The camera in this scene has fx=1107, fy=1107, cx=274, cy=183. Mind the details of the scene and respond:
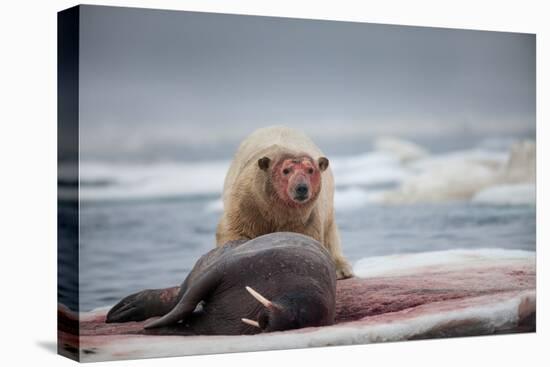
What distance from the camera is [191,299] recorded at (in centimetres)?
962

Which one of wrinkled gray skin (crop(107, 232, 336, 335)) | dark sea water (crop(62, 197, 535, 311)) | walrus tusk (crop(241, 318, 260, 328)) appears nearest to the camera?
walrus tusk (crop(241, 318, 260, 328))

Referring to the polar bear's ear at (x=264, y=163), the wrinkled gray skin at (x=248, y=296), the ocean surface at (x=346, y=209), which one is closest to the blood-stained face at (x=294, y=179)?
the polar bear's ear at (x=264, y=163)

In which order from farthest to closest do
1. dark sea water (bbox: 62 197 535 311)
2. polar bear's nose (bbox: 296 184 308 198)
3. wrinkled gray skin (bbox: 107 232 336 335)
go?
polar bear's nose (bbox: 296 184 308 198), dark sea water (bbox: 62 197 535 311), wrinkled gray skin (bbox: 107 232 336 335)

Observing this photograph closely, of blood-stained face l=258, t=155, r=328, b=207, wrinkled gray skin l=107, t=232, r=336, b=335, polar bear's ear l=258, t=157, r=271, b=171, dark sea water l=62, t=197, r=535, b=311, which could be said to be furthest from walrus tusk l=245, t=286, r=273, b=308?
polar bear's ear l=258, t=157, r=271, b=171

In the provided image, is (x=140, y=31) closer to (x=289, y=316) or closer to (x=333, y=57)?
(x=333, y=57)

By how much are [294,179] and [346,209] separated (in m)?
0.79

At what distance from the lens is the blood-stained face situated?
10.4 meters

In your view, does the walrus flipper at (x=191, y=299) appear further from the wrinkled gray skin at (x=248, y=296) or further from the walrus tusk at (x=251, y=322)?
the walrus tusk at (x=251, y=322)

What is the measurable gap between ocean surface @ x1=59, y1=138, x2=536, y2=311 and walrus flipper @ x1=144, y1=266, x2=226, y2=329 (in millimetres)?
411

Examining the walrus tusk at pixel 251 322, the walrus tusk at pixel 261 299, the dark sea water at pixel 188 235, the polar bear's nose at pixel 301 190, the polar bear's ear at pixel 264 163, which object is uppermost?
the polar bear's ear at pixel 264 163

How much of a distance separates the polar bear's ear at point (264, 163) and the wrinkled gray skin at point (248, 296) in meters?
0.79

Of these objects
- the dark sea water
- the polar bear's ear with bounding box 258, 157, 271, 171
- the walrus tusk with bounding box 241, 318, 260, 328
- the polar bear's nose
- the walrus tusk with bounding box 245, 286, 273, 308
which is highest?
the polar bear's ear with bounding box 258, 157, 271, 171

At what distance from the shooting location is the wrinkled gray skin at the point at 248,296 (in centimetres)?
957

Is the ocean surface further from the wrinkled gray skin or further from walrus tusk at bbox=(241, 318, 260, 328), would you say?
walrus tusk at bbox=(241, 318, 260, 328)
